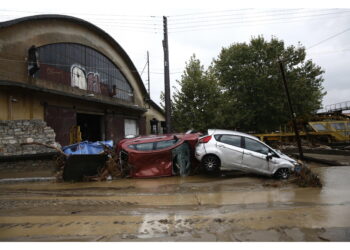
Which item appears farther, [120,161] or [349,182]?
[120,161]

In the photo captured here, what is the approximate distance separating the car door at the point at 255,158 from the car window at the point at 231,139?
0.31 m

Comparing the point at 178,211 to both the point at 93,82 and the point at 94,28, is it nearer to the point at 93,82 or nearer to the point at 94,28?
the point at 93,82

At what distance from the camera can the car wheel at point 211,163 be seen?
8.17 meters

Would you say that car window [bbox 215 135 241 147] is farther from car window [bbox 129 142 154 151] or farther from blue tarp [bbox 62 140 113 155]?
blue tarp [bbox 62 140 113 155]

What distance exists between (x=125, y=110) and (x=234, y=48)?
1469 cm

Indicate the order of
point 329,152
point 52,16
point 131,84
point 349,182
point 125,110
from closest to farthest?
1. point 349,182
2. point 329,152
3. point 52,16
4. point 125,110
5. point 131,84

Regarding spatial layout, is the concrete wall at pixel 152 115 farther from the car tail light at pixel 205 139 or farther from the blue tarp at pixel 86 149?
the car tail light at pixel 205 139

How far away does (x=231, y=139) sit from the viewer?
8344mm

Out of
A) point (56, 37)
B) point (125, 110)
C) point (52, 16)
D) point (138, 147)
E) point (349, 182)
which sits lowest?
point (349, 182)

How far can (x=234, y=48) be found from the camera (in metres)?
26.0

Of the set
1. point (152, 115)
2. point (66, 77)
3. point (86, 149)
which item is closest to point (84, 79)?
point (66, 77)

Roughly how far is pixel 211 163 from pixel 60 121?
37.0 feet

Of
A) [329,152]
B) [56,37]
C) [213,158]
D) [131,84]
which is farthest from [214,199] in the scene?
[131,84]

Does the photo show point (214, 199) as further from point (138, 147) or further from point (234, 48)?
point (234, 48)
